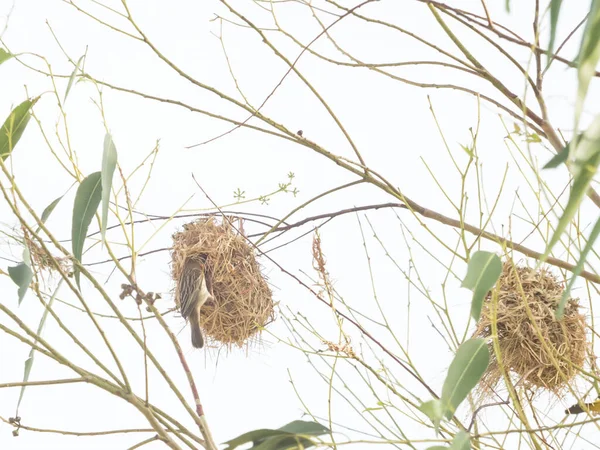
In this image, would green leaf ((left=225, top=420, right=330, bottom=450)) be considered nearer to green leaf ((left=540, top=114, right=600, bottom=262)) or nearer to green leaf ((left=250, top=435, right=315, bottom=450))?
green leaf ((left=250, top=435, right=315, bottom=450))

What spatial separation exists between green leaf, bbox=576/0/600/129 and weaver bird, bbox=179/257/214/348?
1529 millimetres

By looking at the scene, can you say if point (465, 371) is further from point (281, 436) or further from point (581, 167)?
point (581, 167)

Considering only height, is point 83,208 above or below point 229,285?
below

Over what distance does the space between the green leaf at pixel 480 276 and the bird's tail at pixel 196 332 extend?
45.2 inches

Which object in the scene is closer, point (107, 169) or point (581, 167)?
point (581, 167)

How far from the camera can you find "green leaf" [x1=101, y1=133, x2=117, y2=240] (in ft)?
3.02

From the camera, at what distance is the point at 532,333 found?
1663 mm

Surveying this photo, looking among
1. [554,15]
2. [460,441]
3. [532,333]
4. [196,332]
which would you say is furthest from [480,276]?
[196,332]

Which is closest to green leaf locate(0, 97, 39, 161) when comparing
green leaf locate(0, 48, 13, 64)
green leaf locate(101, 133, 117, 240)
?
green leaf locate(0, 48, 13, 64)

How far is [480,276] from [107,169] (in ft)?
1.52

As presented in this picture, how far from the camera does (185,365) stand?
952 millimetres

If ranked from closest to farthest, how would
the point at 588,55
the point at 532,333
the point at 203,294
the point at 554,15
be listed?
1. the point at 588,55
2. the point at 554,15
3. the point at 532,333
4. the point at 203,294

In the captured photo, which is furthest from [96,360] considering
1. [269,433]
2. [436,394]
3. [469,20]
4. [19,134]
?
[469,20]

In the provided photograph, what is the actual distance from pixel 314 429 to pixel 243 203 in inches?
41.8
